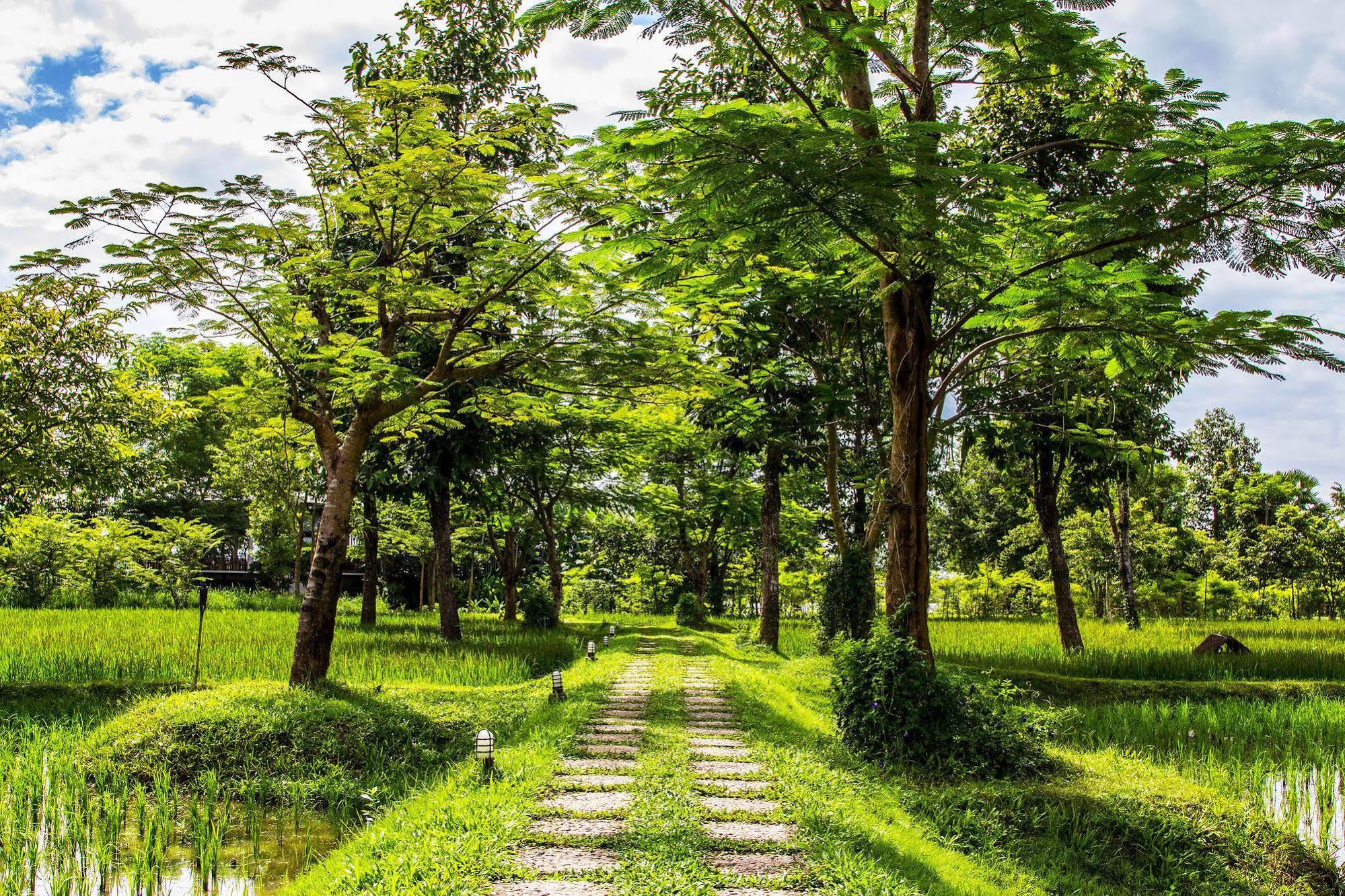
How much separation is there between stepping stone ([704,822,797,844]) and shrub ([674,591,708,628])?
19.3m

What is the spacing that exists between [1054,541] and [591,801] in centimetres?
1211

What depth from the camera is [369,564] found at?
20531mm

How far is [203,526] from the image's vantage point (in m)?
23.5

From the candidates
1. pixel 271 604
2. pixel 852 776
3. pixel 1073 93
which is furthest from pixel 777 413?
pixel 271 604

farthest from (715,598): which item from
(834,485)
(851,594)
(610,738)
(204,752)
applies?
(204,752)

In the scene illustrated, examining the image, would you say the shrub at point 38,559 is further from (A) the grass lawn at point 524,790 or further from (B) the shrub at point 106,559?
(A) the grass lawn at point 524,790

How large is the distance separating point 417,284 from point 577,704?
4989 mm

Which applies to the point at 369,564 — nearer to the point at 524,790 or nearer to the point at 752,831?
the point at 524,790

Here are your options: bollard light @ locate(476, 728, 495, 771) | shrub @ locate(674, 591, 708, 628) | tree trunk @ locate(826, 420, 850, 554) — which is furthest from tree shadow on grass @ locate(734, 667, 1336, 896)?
shrub @ locate(674, 591, 708, 628)

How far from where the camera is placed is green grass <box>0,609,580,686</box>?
1057 centimetres

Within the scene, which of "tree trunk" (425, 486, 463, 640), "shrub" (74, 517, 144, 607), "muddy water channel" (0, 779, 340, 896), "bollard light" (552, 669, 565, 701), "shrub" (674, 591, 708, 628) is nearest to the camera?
"muddy water channel" (0, 779, 340, 896)

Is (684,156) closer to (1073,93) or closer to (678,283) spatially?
(678,283)

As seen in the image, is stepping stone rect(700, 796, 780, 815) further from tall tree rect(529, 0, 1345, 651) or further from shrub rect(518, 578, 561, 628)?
shrub rect(518, 578, 561, 628)

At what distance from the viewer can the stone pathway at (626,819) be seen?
430cm
